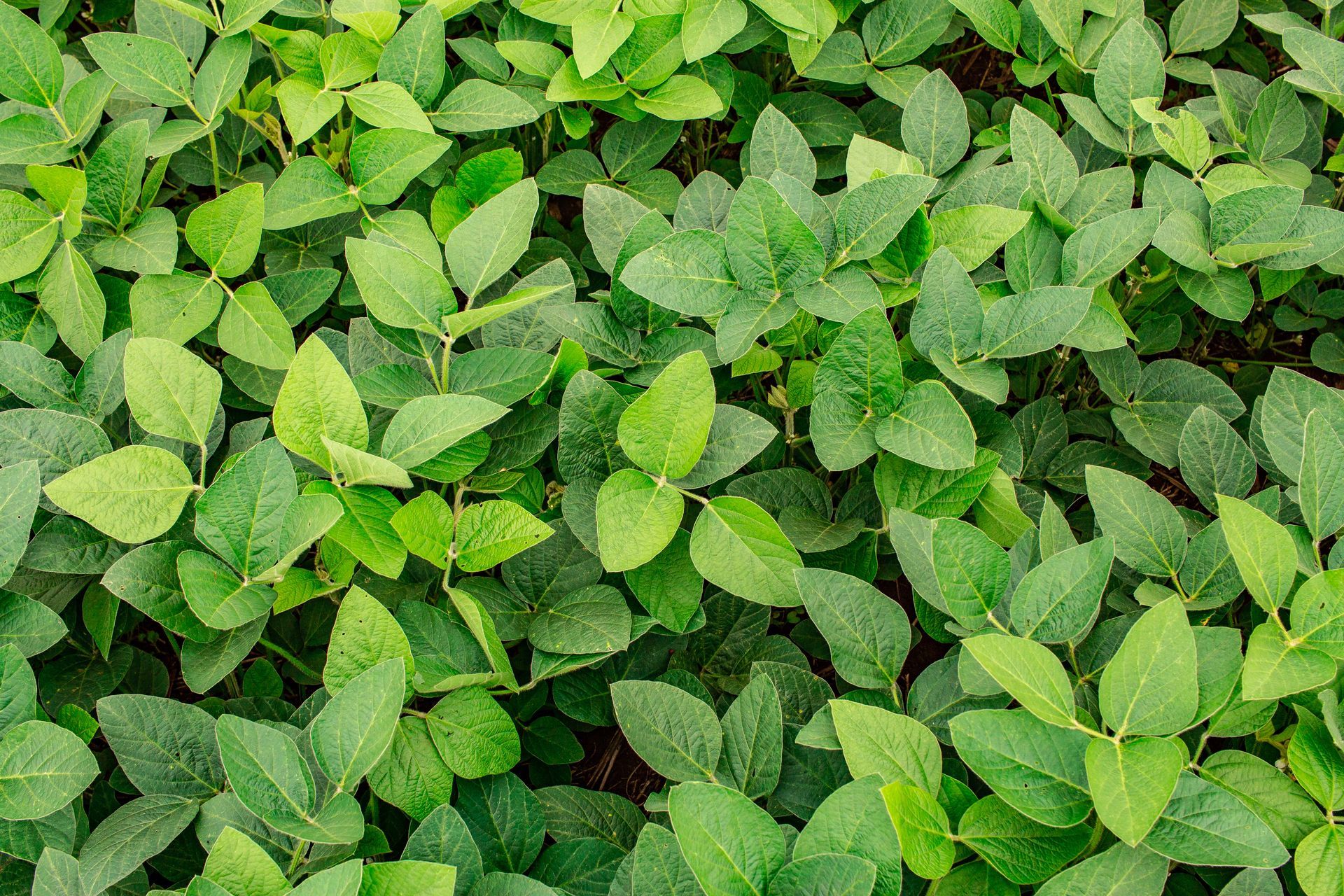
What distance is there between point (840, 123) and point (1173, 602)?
116 centimetres

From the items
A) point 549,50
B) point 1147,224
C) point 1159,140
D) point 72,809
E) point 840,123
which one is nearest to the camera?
point 72,809

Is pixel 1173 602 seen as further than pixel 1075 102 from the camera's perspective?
No

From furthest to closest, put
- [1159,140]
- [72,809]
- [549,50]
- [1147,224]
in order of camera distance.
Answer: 1. [549,50]
2. [1159,140]
3. [1147,224]
4. [72,809]

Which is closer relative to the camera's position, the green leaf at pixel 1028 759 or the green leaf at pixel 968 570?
the green leaf at pixel 1028 759

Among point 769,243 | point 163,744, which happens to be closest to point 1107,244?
point 769,243

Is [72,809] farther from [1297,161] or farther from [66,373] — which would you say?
[1297,161]

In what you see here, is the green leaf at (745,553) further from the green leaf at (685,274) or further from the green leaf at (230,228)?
the green leaf at (230,228)

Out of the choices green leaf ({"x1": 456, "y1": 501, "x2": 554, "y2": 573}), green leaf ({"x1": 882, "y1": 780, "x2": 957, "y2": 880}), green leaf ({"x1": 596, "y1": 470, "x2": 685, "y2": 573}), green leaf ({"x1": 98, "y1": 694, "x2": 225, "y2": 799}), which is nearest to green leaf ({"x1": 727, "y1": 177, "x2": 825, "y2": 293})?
green leaf ({"x1": 596, "y1": 470, "x2": 685, "y2": 573})

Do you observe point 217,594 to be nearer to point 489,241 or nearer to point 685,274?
point 489,241

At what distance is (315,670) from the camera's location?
4.55 feet

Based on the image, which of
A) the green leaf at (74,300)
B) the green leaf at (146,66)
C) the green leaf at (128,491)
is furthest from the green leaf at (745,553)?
the green leaf at (146,66)

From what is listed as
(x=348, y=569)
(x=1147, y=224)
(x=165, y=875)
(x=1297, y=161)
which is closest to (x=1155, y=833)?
(x=1147, y=224)

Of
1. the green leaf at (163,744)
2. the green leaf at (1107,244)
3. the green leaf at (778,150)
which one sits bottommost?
the green leaf at (163,744)

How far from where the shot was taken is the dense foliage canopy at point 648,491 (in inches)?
37.3
